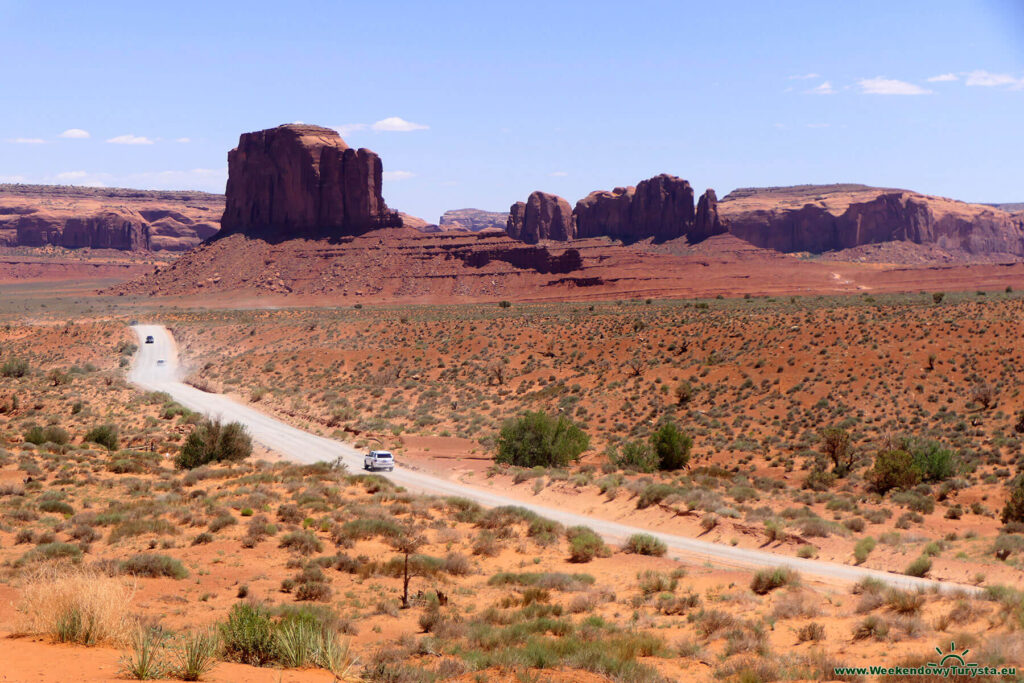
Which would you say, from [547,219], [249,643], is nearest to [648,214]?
[547,219]

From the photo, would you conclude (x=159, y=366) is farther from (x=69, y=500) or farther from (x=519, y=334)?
(x=69, y=500)

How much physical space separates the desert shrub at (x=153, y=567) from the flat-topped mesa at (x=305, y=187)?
404ft

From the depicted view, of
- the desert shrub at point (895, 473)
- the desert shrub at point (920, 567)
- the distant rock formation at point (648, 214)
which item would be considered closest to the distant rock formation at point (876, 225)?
the distant rock formation at point (648, 214)

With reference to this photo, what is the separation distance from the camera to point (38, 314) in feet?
315

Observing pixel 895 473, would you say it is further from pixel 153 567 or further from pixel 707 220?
pixel 707 220

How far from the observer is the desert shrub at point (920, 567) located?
54.1ft

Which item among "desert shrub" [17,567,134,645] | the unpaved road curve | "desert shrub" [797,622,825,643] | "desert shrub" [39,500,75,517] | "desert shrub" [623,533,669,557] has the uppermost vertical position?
"desert shrub" [17,567,134,645]

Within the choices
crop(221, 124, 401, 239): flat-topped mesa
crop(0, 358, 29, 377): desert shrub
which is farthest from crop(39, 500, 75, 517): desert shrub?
crop(221, 124, 401, 239): flat-topped mesa

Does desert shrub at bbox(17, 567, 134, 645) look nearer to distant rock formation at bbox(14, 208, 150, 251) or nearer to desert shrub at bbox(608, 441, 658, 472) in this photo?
desert shrub at bbox(608, 441, 658, 472)

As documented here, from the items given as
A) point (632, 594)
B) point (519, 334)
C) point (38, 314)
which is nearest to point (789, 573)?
point (632, 594)

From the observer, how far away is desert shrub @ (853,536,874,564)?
18.1 metres

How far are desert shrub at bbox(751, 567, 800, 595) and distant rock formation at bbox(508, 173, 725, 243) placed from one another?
15326 centimetres

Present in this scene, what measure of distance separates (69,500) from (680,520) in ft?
55.2

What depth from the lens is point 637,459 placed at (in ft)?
102
